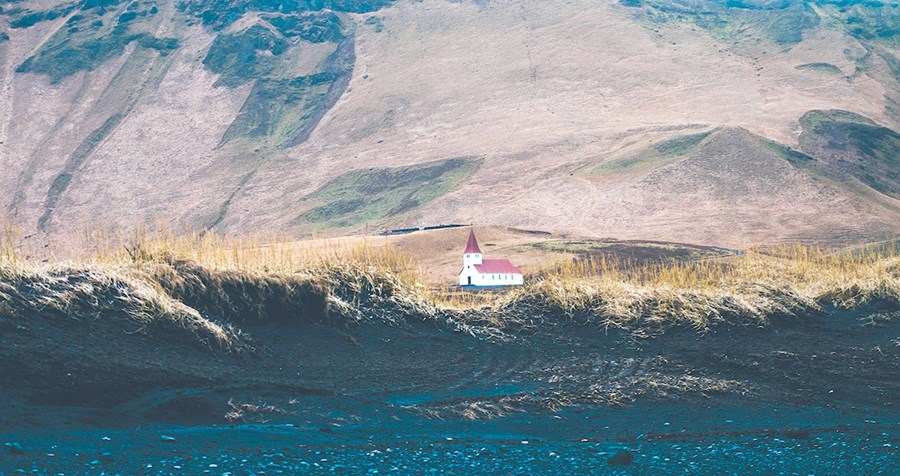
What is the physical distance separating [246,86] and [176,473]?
125600 millimetres

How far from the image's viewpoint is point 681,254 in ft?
202

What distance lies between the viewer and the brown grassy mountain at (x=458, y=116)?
281ft

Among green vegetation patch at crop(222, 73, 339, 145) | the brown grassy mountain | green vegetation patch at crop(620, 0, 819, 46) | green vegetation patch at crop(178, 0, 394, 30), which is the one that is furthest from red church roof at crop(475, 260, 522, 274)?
green vegetation patch at crop(178, 0, 394, 30)

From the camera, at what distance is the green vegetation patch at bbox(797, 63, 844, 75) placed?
119188 millimetres

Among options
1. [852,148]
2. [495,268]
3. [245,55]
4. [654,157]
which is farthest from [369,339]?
[245,55]

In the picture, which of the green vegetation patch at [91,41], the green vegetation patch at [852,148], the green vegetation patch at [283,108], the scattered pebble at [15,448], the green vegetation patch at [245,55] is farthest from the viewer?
the green vegetation patch at [245,55]

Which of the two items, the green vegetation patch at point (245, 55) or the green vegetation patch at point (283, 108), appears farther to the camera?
the green vegetation patch at point (245, 55)

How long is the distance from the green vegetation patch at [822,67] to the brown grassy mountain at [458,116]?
1.06 ft

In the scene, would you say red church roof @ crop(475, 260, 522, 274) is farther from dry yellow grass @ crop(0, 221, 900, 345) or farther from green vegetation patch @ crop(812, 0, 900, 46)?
green vegetation patch @ crop(812, 0, 900, 46)

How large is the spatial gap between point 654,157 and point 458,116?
1150 inches

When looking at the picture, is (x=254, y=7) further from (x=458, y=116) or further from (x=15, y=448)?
(x=15, y=448)

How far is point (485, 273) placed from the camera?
49094 mm

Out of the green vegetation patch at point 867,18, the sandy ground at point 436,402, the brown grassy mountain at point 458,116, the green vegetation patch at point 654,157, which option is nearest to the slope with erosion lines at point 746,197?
the brown grassy mountain at point 458,116

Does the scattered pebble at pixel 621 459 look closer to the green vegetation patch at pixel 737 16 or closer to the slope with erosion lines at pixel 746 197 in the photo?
the slope with erosion lines at pixel 746 197
